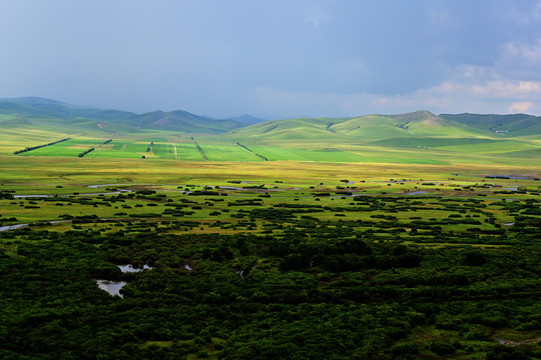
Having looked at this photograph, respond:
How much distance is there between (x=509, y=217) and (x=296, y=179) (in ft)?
302

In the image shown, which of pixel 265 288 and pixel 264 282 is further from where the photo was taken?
pixel 264 282

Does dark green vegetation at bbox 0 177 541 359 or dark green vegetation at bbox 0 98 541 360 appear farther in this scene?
dark green vegetation at bbox 0 98 541 360

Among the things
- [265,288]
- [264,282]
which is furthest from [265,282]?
[265,288]

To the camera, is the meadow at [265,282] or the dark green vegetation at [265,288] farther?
the meadow at [265,282]

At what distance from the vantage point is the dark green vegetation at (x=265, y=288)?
33562 millimetres

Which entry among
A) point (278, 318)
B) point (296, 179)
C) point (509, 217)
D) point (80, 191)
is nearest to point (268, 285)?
point (278, 318)

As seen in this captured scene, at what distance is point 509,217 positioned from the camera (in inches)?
3944

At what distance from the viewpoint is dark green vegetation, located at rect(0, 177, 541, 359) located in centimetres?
3356

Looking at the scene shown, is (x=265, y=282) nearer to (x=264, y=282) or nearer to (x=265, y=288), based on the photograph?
(x=264, y=282)

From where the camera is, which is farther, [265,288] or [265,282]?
[265,282]

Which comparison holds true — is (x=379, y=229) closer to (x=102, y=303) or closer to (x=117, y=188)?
(x=102, y=303)

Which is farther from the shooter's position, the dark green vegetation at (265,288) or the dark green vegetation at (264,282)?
the dark green vegetation at (264,282)

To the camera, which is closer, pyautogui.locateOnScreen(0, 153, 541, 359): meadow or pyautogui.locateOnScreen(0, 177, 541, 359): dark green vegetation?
pyautogui.locateOnScreen(0, 177, 541, 359): dark green vegetation

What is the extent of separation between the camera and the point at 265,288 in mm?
46250
